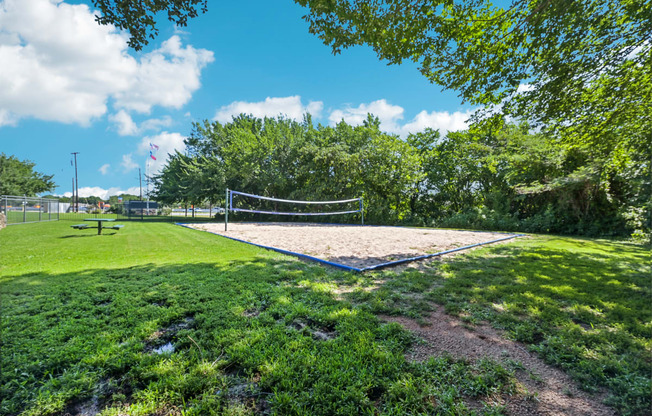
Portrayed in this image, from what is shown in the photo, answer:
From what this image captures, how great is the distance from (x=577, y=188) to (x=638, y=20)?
671cm

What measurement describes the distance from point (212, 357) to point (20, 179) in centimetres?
4160

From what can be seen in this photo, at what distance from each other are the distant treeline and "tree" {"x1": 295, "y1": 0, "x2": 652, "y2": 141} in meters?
1.15

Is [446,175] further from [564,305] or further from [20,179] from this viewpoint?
[20,179]

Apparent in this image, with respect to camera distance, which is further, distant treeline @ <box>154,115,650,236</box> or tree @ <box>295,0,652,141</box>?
distant treeline @ <box>154,115,650,236</box>

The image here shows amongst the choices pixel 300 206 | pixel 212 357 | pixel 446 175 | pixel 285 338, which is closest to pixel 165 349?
pixel 212 357

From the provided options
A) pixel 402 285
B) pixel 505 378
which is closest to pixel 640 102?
pixel 402 285

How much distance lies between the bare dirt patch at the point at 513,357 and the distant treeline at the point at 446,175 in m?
5.67

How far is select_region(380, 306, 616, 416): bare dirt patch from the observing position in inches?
52.1

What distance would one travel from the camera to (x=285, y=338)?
6.27ft

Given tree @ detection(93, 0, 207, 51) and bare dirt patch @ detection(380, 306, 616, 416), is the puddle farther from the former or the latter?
tree @ detection(93, 0, 207, 51)

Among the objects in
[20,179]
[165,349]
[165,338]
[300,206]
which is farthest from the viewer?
[20,179]

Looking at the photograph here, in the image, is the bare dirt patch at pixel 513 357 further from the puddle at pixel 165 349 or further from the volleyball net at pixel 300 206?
the volleyball net at pixel 300 206

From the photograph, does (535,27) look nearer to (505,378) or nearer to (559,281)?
(559,281)

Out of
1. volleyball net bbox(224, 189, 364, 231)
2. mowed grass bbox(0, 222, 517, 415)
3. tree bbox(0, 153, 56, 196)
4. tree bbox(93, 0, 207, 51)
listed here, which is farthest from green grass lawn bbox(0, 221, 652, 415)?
tree bbox(0, 153, 56, 196)
